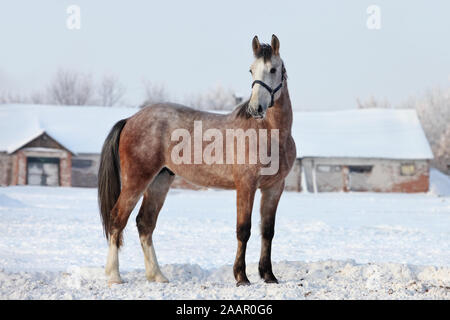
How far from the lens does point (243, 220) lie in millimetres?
5586

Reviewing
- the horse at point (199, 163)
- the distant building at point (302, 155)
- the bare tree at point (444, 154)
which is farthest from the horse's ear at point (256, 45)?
the bare tree at point (444, 154)

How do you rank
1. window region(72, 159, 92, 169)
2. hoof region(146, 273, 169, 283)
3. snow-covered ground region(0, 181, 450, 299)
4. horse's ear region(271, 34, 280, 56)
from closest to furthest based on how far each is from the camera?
horse's ear region(271, 34, 280, 56), snow-covered ground region(0, 181, 450, 299), hoof region(146, 273, 169, 283), window region(72, 159, 92, 169)

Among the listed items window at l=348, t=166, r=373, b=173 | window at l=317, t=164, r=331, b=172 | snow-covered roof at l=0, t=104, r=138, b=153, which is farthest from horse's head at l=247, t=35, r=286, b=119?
window at l=348, t=166, r=373, b=173

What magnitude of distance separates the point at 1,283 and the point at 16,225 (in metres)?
7.38

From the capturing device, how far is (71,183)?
1204 inches

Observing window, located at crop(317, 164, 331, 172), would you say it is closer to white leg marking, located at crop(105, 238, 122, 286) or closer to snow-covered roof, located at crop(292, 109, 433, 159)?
snow-covered roof, located at crop(292, 109, 433, 159)

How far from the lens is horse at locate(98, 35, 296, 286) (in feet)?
18.2

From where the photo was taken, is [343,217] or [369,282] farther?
[343,217]

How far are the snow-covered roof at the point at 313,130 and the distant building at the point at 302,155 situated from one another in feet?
0.19

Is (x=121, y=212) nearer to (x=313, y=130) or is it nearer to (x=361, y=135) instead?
(x=361, y=135)

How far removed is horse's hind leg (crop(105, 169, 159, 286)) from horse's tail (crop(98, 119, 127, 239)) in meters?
0.23

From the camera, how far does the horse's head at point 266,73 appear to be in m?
5.29

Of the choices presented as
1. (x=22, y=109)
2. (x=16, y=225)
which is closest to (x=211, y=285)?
(x=16, y=225)
